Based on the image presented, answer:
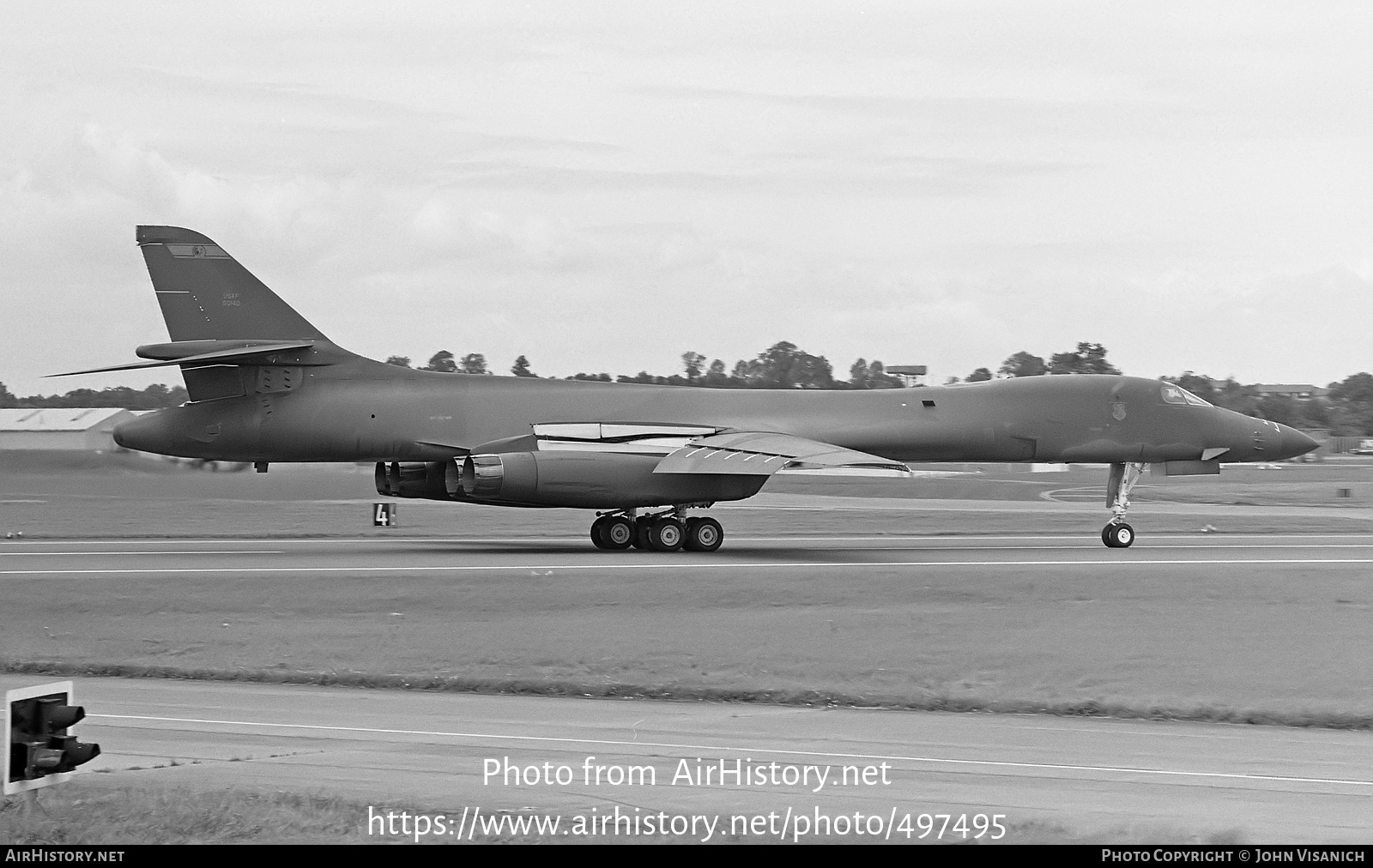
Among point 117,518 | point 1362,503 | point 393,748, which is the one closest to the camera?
point 393,748

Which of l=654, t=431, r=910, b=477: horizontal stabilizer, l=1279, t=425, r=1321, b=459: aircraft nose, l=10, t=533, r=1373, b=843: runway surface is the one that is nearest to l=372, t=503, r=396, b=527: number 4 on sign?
l=654, t=431, r=910, b=477: horizontal stabilizer

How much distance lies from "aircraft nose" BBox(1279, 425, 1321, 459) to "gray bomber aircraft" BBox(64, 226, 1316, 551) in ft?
3.74

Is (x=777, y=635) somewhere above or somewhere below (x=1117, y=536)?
below

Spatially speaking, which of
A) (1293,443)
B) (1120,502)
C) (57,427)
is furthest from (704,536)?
(57,427)

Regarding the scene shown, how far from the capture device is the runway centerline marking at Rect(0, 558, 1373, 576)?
864 inches

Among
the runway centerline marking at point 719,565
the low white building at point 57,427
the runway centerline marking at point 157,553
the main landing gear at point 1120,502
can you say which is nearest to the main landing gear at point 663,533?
the runway centerline marking at point 719,565

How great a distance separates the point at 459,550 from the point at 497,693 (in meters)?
12.9

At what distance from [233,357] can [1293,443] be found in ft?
69.7

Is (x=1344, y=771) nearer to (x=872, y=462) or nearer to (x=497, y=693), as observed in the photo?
(x=497, y=693)

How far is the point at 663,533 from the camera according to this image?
27.0 meters

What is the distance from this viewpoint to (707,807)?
27.8ft

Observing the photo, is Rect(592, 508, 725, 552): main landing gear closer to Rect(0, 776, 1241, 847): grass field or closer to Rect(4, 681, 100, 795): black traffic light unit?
Rect(0, 776, 1241, 847): grass field

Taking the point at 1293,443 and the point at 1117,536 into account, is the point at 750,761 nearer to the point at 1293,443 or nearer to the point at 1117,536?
the point at 1117,536
